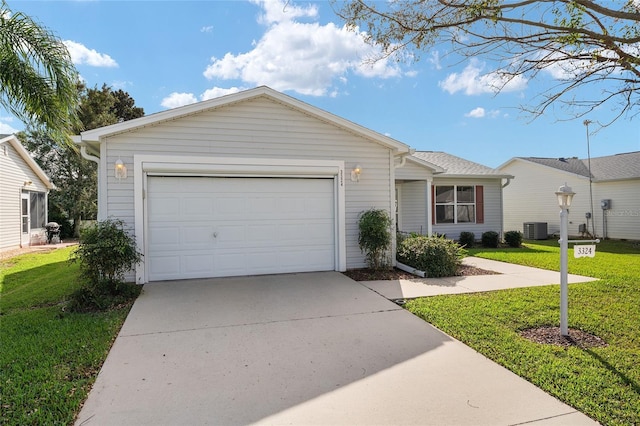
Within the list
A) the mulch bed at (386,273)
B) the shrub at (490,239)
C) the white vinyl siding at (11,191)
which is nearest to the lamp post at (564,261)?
the mulch bed at (386,273)

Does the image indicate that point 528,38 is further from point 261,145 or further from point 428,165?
point 428,165

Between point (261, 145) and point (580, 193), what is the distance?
17953 millimetres

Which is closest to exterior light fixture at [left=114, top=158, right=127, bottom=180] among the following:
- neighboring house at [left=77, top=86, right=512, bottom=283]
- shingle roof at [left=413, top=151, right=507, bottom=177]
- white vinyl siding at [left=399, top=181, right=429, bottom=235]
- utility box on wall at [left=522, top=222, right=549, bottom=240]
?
neighboring house at [left=77, top=86, right=512, bottom=283]

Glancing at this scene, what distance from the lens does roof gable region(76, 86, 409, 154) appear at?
6.68 metres

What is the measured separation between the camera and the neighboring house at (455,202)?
45.4 ft

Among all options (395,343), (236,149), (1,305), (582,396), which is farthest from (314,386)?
(1,305)

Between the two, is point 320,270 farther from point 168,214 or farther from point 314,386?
point 314,386

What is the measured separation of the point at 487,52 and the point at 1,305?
866cm

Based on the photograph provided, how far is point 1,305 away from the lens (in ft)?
19.6

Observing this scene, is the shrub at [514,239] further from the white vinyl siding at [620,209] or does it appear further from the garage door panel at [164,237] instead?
the garage door panel at [164,237]

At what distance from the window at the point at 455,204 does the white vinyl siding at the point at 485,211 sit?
172 millimetres

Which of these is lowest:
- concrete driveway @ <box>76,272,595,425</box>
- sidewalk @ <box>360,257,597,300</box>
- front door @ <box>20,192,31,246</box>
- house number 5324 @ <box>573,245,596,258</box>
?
concrete driveway @ <box>76,272,595,425</box>

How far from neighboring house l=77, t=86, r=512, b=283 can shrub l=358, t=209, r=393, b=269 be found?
329 mm

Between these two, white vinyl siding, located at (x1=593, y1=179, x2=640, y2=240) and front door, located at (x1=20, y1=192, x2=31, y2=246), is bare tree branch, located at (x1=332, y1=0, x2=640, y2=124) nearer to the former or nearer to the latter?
white vinyl siding, located at (x1=593, y1=179, x2=640, y2=240)
